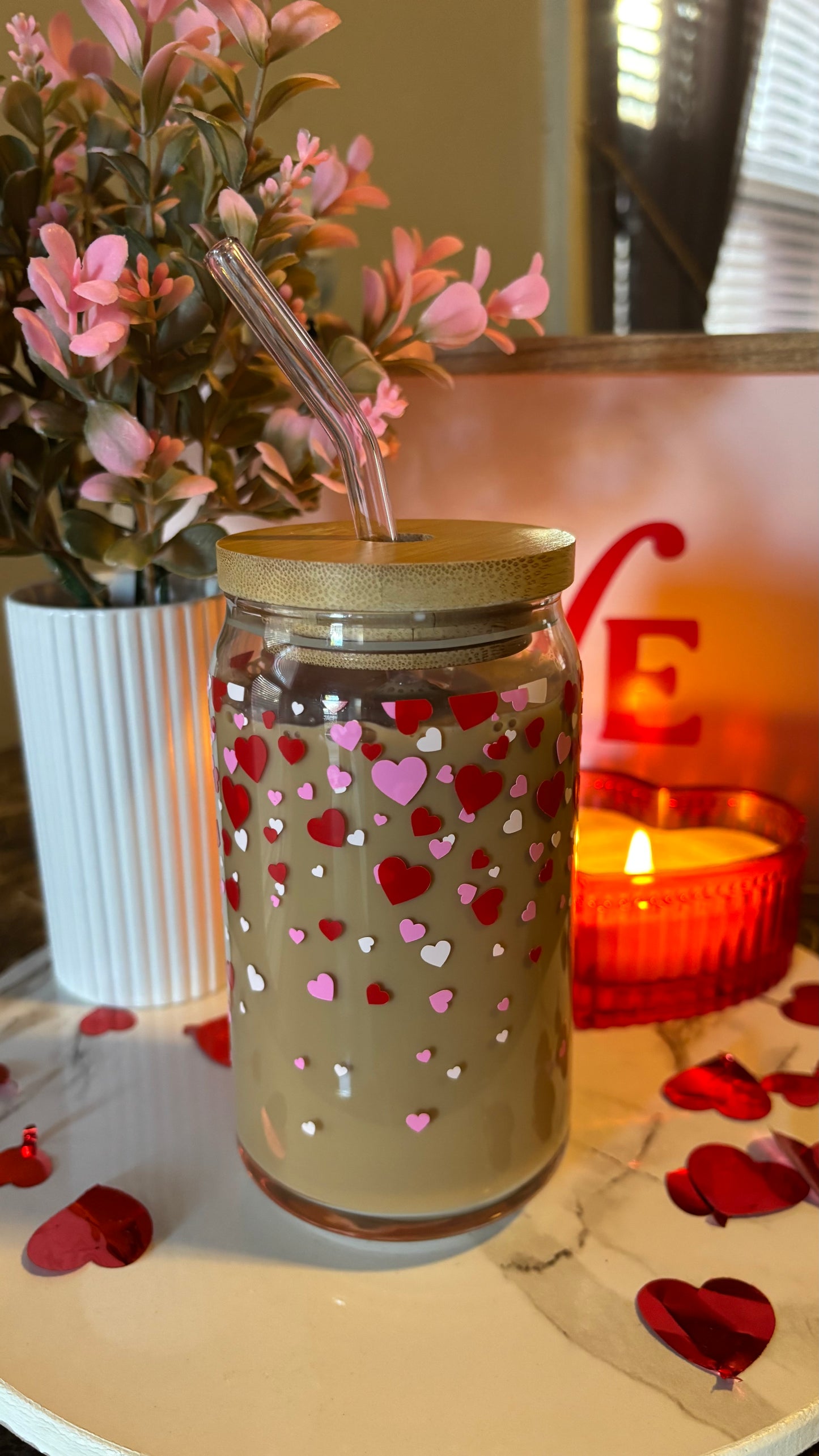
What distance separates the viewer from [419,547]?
37 centimetres

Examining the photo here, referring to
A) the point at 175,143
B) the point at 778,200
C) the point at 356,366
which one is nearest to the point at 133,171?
the point at 175,143

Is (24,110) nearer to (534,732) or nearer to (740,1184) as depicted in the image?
(534,732)

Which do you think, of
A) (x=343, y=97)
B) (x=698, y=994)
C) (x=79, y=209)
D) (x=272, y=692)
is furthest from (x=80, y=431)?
(x=698, y=994)

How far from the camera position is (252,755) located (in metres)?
0.39

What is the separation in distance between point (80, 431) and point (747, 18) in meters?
0.44

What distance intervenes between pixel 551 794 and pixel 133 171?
1.05 ft

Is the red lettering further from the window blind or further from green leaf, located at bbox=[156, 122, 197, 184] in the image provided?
green leaf, located at bbox=[156, 122, 197, 184]

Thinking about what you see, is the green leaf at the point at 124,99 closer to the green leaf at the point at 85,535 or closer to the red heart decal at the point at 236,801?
the green leaf at the point at 85,535

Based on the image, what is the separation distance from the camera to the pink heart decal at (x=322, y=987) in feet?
1.27

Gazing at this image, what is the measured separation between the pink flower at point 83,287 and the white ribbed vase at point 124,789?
0.16 metres

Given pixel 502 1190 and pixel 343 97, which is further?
pixel 343 97

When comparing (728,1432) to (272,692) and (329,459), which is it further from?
(329,459)

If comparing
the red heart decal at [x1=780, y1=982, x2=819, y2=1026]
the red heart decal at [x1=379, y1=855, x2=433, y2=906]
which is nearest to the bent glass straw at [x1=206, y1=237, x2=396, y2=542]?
the red heart decal at [x1=379, y1=855, x2=433, y2=906]

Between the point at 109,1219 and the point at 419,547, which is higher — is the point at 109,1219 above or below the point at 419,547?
below
